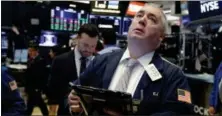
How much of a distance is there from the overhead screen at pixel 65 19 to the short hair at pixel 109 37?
81 centimetres

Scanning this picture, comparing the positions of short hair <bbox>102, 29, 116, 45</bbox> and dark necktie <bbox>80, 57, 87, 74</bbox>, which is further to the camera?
short hair <bbox>102, 29, 116, 45</bbox>

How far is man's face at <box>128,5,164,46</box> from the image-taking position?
2.21 m

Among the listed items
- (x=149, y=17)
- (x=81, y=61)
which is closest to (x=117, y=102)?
(x=149, y=17)

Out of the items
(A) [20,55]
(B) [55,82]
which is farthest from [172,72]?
(A) [20,55]

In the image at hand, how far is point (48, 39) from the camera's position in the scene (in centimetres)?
1089

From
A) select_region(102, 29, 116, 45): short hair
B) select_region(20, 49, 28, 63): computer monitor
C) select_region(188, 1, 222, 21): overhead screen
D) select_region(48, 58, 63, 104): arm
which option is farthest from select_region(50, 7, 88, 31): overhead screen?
select_region(48, 58, 63, 104): arm

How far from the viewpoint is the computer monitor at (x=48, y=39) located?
10828 millimetres

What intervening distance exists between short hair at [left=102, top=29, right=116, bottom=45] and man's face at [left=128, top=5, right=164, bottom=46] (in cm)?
795

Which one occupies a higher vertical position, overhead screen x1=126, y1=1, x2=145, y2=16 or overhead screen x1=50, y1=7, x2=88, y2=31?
overhead screen x1=126, y1=1, x2=145, y2=16

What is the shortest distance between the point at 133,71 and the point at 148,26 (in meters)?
0.30

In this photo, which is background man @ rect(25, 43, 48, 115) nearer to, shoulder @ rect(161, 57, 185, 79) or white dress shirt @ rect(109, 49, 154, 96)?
white dress shirt @ rect(109, 49, 154, 96)

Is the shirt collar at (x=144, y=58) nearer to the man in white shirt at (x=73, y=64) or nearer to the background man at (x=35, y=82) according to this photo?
the man in white shirt at (x=73, y=64)

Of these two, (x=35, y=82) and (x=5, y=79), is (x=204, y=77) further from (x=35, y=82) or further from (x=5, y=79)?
(x=5, y=79)

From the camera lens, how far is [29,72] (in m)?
7.61
